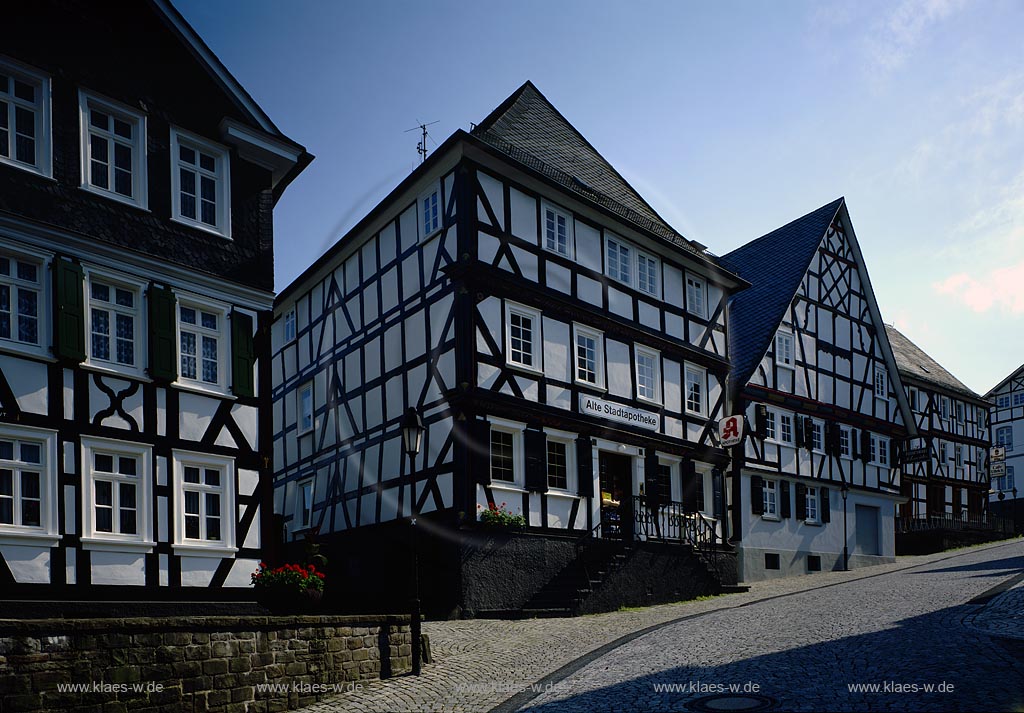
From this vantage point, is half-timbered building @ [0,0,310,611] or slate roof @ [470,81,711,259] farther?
slate roof @ [470,81,711,259]

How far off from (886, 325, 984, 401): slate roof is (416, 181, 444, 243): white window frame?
2888cm

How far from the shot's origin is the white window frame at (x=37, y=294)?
14.8 meters

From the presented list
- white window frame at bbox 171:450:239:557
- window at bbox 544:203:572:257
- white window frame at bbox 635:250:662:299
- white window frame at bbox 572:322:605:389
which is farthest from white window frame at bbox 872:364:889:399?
white window frame at bbox 171:450:239:557

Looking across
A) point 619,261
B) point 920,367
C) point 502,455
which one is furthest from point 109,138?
point 920,367

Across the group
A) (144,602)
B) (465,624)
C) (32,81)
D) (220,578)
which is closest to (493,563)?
(465,624)

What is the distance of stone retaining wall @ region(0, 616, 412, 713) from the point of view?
9.97 meters

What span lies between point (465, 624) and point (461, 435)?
4.36 metres

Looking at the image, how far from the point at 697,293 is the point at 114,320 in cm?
1843

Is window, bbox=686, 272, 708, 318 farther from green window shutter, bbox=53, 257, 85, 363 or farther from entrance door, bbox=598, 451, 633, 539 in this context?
green window shutter, bbox=53, 257, 85, 363

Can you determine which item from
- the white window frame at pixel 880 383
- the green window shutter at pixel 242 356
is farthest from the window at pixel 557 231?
the white window frame at pixel 880 383

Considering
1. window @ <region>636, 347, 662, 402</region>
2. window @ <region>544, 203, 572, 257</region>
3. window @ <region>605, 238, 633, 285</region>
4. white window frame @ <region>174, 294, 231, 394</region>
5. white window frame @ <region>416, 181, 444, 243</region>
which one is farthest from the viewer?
window @ <region>636, 347, 662, 402</region>

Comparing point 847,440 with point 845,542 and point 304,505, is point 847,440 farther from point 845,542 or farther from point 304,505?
point 304,505

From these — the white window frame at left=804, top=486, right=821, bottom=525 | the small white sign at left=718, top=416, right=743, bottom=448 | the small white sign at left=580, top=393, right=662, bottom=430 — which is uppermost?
the small white sign at left=580, top=393, right=662, bottom=430

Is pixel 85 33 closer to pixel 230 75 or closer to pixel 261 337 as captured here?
pixel 230 75
